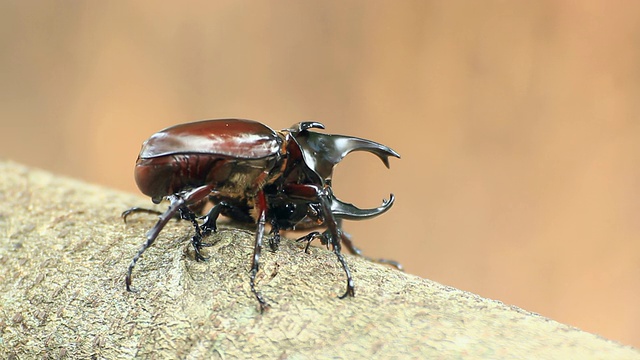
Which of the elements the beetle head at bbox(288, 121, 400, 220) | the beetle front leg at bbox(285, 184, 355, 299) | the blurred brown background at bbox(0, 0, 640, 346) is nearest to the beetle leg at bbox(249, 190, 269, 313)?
the beetle front leg at bbox(285, 184, 355, 299)

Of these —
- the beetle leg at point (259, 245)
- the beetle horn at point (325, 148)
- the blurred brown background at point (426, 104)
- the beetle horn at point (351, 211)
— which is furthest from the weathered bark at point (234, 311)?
the blurred brown background at point (426, 104)

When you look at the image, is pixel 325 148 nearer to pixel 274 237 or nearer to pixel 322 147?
pixel 322 147

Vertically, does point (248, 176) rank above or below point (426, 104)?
below

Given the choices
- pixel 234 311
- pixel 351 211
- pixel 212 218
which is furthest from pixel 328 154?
pixel 234 311

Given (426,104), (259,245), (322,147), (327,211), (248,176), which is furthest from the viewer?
(426,104)

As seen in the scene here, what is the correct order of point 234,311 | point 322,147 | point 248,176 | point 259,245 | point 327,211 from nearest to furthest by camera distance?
point 234,311 → point 259,245 → point 327,211 → point 248,176 → point 322,147

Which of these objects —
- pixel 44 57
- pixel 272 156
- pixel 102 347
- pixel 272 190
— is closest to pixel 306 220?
pixel 272 190

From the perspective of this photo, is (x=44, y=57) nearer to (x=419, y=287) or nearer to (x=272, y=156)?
(x=272, y=156)
